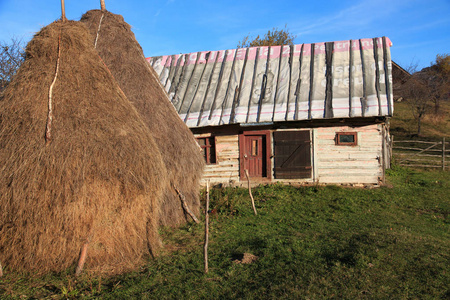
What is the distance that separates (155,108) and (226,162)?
5.13 meters

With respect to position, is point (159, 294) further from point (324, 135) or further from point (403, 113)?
point (403, 113)

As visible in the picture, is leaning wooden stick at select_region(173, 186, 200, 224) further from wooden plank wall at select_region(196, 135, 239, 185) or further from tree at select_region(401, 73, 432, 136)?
tree at select_region(401, 73, 432, 136)

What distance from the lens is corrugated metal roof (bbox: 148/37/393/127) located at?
460 inches

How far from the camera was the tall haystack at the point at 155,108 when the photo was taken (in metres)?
7.86

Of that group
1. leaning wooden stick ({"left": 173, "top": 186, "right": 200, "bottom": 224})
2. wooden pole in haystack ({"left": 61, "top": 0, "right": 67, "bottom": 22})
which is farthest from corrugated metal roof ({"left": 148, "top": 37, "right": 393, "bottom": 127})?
wooden pole in haystack ({"left": 61, "top": 0, "right": 67, "bottom": 22})

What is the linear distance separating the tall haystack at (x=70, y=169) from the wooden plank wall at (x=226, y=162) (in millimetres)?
6460

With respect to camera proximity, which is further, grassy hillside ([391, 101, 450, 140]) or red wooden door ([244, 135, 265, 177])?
grassy hillside ([391, 101, 450, 140])

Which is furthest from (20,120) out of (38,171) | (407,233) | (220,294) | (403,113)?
(403,113)

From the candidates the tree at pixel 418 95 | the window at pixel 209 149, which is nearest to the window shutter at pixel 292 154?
the window at pixel 209 149

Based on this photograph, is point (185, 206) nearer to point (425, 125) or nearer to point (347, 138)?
point (347, 138)

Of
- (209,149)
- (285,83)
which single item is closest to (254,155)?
(209,149)

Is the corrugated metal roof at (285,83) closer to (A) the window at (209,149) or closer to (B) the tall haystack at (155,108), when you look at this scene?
(A) the window at (209,149)

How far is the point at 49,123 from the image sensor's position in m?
5.52

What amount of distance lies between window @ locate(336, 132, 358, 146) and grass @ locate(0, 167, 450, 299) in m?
2.82
